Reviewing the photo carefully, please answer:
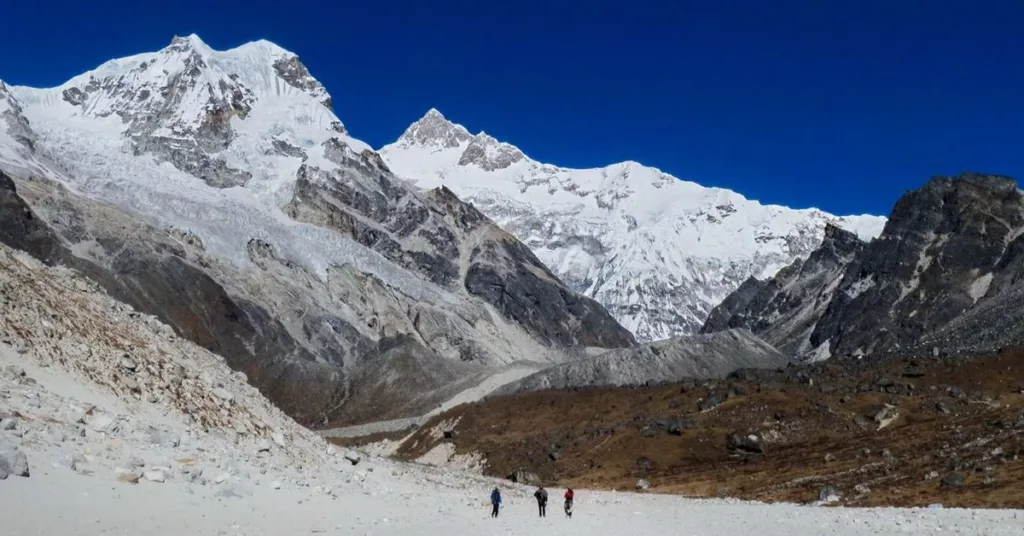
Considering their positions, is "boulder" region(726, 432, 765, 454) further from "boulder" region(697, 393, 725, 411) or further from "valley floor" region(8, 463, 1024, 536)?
"valley floor" region(8, 463, 1024, 536)

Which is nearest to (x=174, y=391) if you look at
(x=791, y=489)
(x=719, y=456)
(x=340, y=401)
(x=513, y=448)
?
(x=791, y=489)

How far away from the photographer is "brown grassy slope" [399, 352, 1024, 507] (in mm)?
54306

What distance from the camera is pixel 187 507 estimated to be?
22.2 meters

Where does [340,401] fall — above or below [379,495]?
above

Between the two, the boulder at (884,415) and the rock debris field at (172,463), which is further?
the boulder at (884,415)

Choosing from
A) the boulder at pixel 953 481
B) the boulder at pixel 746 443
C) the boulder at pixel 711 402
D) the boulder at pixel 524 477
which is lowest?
the boulder at pixel 953 481

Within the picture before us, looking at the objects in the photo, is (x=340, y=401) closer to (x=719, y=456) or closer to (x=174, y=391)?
(x=719, y=456)

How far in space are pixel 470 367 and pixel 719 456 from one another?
10514cm

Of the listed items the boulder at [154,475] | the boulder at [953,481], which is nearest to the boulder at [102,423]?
the boulder at [154,475]

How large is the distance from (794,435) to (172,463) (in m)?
72.2

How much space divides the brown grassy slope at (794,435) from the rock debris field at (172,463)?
40.1 ft

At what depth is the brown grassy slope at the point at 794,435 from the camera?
178 ft

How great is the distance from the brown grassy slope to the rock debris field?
12.2m

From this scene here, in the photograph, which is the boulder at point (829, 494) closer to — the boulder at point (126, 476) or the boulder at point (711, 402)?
the boulder at point (126, 476)
